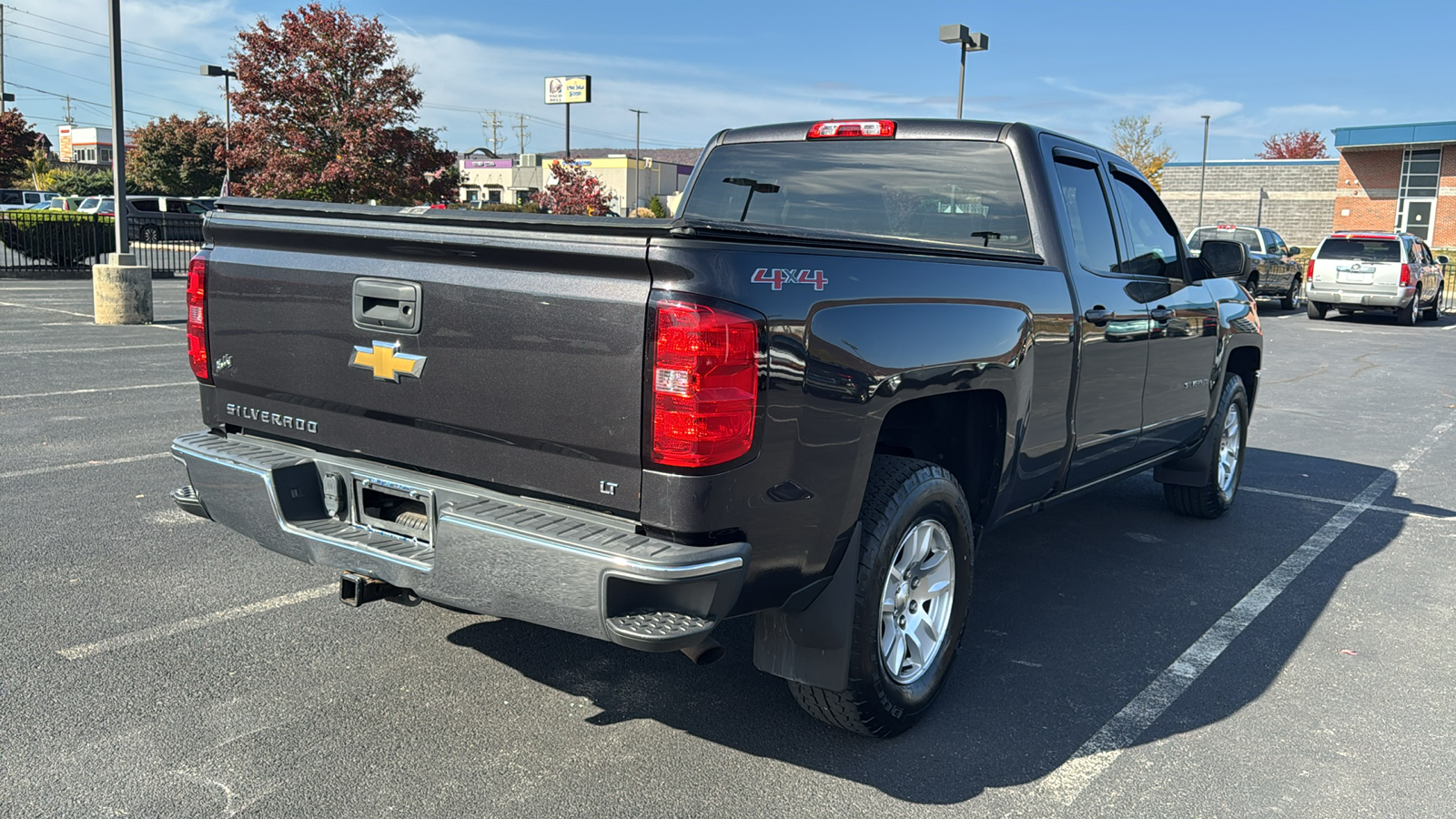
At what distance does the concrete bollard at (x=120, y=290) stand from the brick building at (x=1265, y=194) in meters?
50.8

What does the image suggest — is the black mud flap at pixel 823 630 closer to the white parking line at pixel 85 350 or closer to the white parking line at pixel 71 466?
the white parking line at pixel 71 466

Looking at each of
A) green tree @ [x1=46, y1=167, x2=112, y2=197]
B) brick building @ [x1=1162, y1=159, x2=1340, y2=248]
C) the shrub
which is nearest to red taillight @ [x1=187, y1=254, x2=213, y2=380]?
the shrub

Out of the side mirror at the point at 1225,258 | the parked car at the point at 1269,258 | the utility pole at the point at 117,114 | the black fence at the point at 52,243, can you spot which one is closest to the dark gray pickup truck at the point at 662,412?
the side mirror at the point at 1225,258

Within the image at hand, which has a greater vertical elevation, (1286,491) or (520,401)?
(520,401)

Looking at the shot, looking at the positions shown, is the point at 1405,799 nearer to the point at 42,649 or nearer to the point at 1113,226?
the point at 1113,226

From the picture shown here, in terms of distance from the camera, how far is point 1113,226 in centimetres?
516

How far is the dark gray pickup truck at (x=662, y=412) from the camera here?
280 centimetres

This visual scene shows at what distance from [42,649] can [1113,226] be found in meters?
4.69

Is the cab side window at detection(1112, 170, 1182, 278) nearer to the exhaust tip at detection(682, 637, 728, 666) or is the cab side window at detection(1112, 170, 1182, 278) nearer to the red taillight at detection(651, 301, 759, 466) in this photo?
the red taillight at detection(651, 301, 759, 466)

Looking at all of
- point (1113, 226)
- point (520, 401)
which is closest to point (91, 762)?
point (520, 401)

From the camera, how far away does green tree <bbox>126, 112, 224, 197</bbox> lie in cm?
5388

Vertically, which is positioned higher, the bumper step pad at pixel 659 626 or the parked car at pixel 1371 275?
the parked car at pixel 1371 275

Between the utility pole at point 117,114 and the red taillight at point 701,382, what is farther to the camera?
the utility pole at point 117,114

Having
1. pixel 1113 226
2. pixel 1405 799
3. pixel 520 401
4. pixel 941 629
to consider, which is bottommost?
pixel 1405 799
